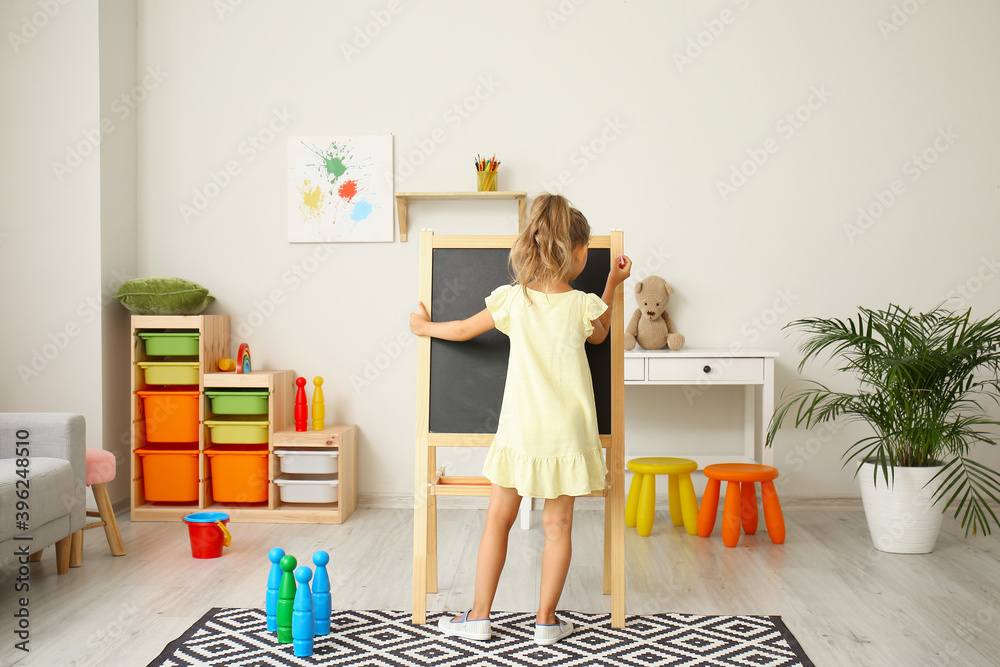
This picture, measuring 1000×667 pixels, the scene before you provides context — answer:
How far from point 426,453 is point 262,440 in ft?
5.01

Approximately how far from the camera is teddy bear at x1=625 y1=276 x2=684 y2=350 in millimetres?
3592

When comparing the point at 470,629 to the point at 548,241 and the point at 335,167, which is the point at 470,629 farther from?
the point at 335,167

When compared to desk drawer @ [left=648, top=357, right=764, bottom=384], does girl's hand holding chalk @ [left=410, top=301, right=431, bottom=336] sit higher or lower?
higher

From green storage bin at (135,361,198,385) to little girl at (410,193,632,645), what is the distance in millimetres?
1963

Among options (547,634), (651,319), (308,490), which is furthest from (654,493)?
(308,490)

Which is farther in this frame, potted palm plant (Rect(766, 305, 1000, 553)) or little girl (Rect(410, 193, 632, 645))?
potted palm plant (Rect(766, 305, 1000, 553))

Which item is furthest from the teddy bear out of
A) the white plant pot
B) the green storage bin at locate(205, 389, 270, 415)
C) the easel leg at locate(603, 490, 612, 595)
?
the green storage bin at locate(205, 389, 270, 415)

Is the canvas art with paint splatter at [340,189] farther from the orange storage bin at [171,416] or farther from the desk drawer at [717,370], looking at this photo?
the desk drawer at [717,370]

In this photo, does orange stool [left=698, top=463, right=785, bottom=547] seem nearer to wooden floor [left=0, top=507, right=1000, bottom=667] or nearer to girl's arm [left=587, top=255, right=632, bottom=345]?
A: wooden floor [left=0, top=507, right=1000, bottom=667]

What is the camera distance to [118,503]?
12.0 feet

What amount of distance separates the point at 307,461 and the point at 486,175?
61.7 inches

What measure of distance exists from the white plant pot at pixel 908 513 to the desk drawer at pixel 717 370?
0.65 m

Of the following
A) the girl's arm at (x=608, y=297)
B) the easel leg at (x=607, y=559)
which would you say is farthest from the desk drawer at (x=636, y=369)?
the girl's arm at (x=608, y=297)

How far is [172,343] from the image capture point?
353cm
